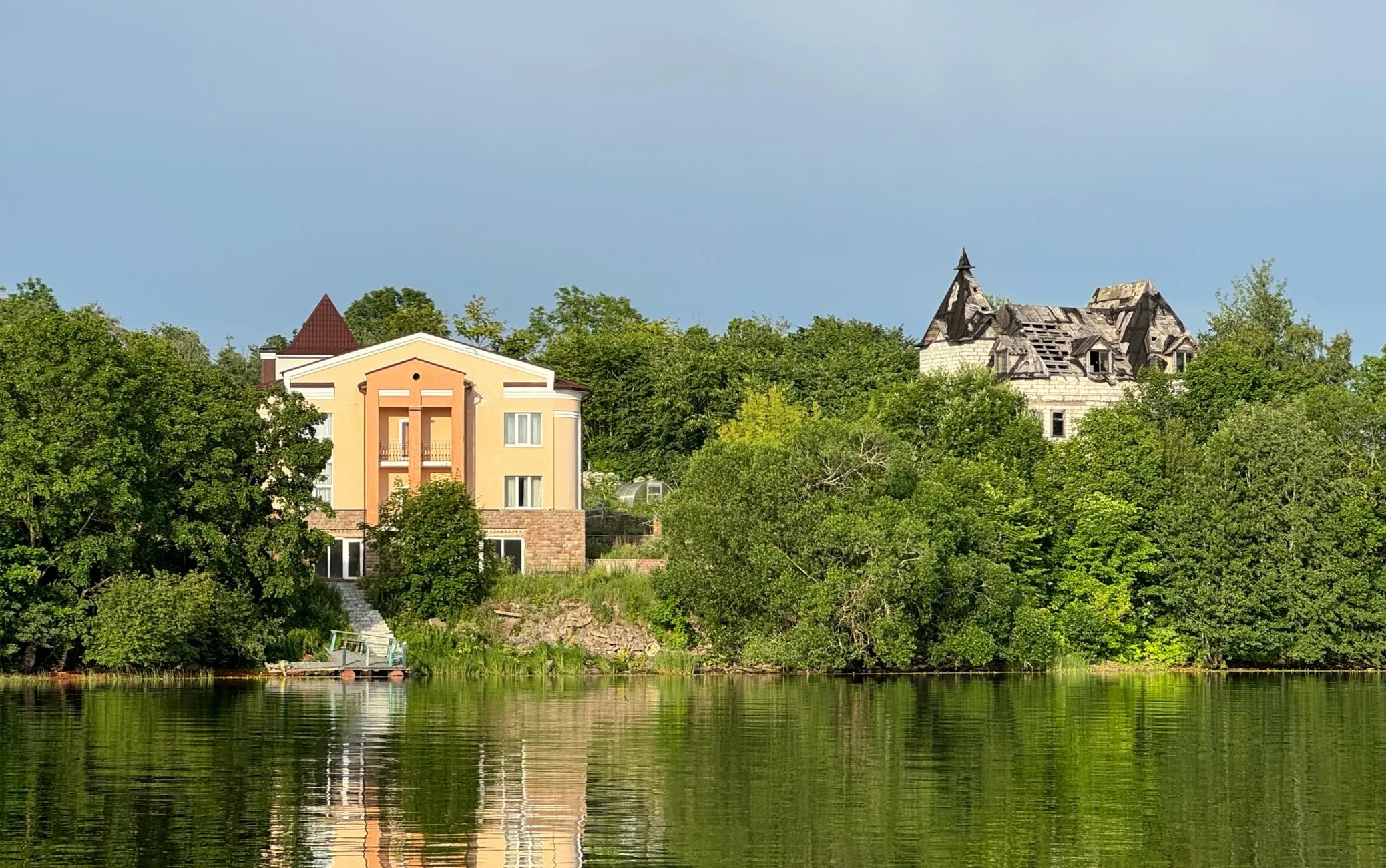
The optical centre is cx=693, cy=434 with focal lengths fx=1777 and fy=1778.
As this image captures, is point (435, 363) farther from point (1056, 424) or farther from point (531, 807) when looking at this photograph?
point (531, 807)

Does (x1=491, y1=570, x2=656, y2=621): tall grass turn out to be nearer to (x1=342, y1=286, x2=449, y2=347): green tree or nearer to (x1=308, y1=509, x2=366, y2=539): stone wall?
(x1=308, y1=509, x2=366, y2=539): stone wall

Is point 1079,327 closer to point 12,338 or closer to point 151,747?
point 12,338

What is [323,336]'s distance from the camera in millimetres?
86062

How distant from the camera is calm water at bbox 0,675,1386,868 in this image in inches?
923

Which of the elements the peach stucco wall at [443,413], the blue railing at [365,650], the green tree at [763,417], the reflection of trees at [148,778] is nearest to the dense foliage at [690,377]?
the green tree at [763,417]

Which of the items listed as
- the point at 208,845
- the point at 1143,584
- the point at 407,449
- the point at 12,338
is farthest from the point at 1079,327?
the point at 208,845

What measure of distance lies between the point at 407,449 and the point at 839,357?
108 feet

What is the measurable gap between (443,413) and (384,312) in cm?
5193

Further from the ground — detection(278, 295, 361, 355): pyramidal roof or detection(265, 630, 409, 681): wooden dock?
detection(278, 295, 361, 355): pyramidal roof

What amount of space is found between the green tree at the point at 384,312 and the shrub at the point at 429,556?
144 ft

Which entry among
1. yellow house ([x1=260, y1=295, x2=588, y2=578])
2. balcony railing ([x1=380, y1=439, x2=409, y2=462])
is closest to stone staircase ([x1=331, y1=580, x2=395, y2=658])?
yellow house ([x1=260, y1=295, x2=588, y2=578])

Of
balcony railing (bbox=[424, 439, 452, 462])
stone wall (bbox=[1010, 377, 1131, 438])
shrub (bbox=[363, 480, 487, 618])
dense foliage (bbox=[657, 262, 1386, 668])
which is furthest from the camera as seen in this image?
stone wall (bbox=[1010, 377, 1131, 438])

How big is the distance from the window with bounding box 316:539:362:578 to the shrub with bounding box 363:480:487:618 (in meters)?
5.26

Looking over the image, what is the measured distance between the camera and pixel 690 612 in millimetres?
63656
